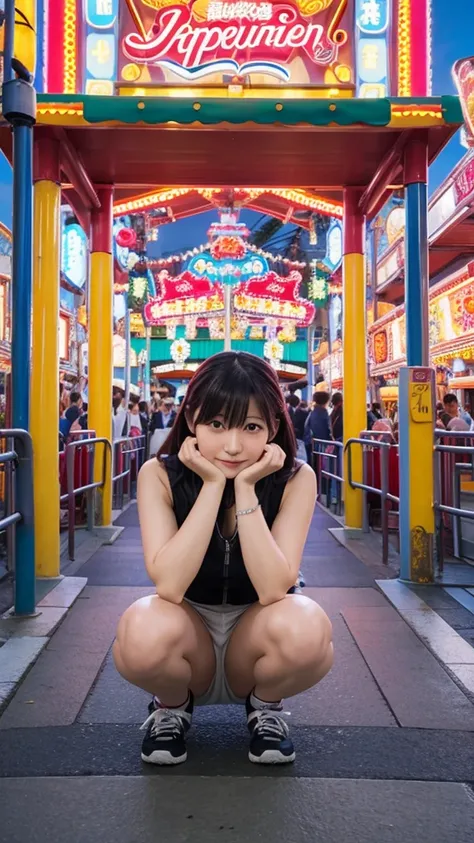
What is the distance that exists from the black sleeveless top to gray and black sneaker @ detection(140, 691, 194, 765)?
1.20ft

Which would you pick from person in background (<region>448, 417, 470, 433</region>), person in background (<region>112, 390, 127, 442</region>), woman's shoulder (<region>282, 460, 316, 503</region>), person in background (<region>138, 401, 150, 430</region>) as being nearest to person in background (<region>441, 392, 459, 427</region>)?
person in background (<region>448, 417, 470, 433</region>)

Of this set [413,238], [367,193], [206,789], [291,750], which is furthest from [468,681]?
[367,193]

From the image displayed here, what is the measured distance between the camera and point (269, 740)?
222 cm

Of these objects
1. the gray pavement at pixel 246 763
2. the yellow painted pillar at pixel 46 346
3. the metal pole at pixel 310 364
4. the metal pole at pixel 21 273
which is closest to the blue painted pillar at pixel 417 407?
the gray pavement at pixel 246 763

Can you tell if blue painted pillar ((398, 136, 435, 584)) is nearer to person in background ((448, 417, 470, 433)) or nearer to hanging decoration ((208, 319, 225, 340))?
person in background ((448, 417, 470, 433))

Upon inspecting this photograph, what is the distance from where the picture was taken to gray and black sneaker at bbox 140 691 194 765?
2.20 m

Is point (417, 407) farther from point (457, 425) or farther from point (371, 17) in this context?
point (457, 425)

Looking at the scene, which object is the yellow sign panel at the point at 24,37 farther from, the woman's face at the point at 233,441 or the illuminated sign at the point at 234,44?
the woman's face at the point at 233,441

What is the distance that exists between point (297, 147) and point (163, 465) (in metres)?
3.79

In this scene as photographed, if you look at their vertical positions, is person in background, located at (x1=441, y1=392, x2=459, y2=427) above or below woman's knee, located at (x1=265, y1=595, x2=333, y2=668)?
above

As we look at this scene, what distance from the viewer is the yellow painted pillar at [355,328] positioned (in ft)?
22.1

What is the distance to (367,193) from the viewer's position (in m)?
6.38

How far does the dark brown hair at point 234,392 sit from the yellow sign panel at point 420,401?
260cm

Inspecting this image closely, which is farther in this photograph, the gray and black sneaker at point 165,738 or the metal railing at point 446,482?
the metal railing at point 446,482
